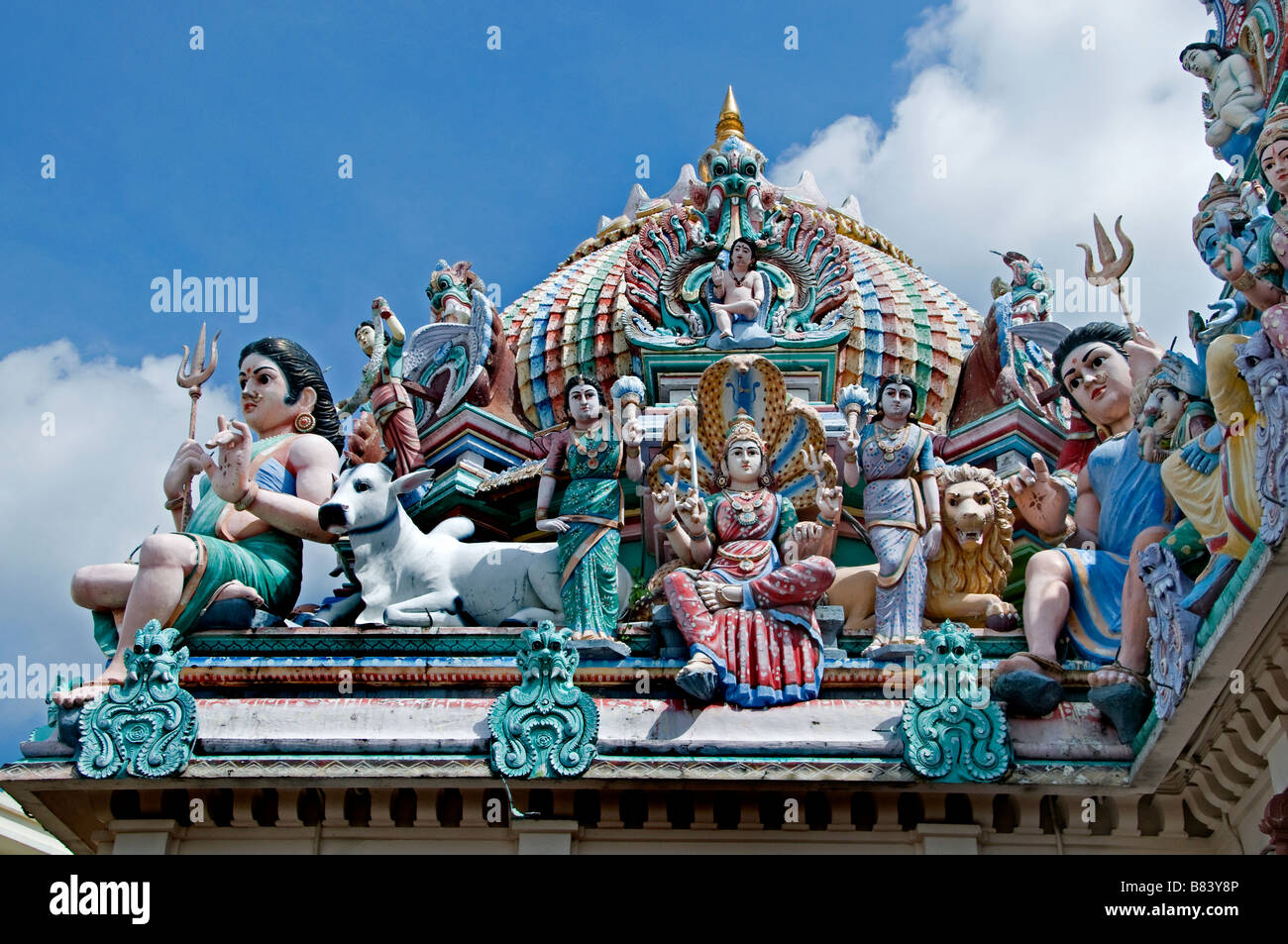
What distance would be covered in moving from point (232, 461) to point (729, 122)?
15390 mm

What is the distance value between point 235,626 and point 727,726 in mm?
5027

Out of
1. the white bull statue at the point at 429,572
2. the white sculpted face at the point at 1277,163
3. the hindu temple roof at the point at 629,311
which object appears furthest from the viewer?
the hindu temple roof at the point at 629,311

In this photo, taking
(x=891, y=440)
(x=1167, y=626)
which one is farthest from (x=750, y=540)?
(x=1167, y=626)

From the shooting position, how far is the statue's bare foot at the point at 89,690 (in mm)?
15383

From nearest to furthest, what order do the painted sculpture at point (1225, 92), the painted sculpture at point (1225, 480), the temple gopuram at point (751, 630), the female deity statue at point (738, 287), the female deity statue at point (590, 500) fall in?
the painted sculpture at point (1225, 480) < the temple gopuram at point (751, 630) < the painted sculpture at point (1225, 92) < the female deity statue at point (590, 500) < the female deity statue at point (738, 287)

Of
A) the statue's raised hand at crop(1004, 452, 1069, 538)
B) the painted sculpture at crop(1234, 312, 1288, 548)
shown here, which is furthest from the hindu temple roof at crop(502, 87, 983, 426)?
the painted sculpture at crop(1234, 312, 1288, 548)

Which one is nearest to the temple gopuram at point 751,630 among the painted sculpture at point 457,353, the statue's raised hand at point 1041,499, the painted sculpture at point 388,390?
the statue's raised hand at point 1041,499

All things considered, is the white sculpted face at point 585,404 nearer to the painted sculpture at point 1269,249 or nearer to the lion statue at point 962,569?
the lion statue at point 962,569

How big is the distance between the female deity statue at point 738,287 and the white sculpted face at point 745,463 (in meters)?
3.36

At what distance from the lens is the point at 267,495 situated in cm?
1739

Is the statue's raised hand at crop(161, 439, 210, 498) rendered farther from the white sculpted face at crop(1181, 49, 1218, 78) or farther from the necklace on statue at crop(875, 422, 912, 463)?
the white sculpted face at crop(1181, 49, 1218, 78)

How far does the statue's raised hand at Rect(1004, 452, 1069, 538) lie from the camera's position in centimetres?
1736

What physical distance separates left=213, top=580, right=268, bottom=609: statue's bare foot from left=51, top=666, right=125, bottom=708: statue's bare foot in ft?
3.89
